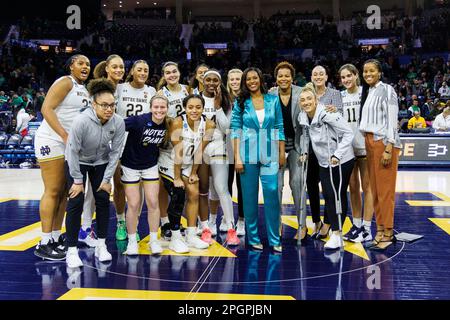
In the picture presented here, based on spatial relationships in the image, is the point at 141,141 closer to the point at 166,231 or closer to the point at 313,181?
the point at 166,231

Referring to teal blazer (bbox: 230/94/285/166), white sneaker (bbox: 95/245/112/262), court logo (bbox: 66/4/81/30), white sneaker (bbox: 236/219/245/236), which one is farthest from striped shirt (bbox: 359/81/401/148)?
court logo (bbox: 66/4/81/30)

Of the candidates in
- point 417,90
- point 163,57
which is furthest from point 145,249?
point 163,57

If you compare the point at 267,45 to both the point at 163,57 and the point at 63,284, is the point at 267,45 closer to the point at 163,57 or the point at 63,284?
the point at 163,57

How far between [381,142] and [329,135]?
1.48 feet

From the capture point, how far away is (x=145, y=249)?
392 cm

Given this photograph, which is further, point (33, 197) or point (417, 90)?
point (417, 90)

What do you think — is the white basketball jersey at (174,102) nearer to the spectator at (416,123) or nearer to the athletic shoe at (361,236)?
the athletic shoe at (361,236)

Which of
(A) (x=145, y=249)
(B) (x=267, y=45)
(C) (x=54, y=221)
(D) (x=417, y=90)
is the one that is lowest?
(A) (x=145, y=249)

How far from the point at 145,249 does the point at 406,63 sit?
18287mm

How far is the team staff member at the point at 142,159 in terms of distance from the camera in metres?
3.67

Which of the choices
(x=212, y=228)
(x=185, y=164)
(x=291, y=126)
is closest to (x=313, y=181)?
(x=291, y=126)

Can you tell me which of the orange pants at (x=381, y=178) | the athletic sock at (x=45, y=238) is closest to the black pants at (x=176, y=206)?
the athletic sock at (x=45, y=238)

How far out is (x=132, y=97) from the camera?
4.09 meters

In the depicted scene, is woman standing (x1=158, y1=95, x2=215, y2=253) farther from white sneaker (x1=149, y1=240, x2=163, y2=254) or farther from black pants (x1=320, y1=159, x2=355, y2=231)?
black pants (x1=320, y1=159, x2=355, y2=231)
